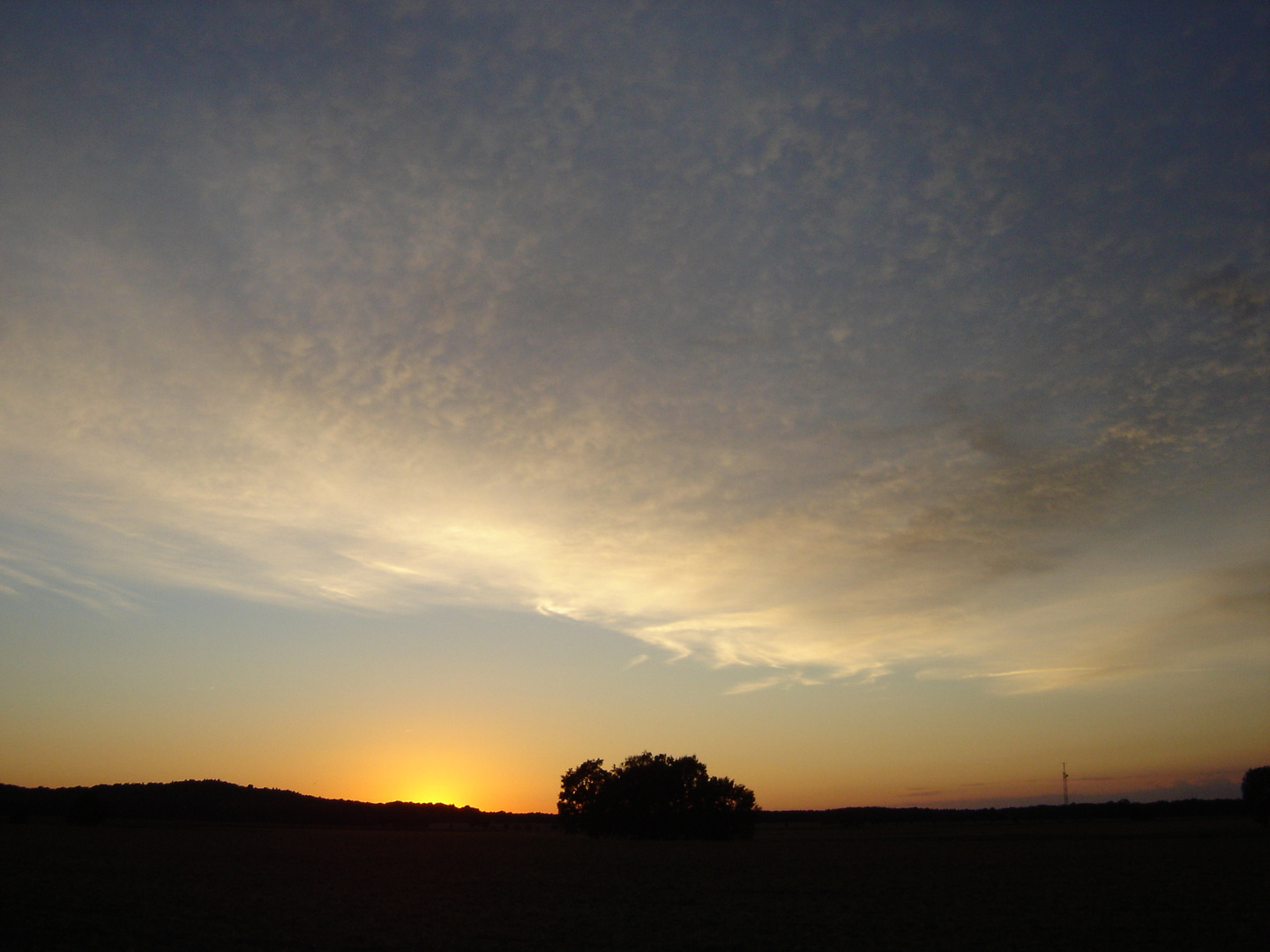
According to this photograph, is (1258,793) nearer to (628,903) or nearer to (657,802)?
(657,802)

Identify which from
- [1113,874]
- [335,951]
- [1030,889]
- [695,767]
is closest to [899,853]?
[1113,874]

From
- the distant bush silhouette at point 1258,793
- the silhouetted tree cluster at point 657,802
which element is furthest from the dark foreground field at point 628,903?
the distant bush silhouette at point 1258,793

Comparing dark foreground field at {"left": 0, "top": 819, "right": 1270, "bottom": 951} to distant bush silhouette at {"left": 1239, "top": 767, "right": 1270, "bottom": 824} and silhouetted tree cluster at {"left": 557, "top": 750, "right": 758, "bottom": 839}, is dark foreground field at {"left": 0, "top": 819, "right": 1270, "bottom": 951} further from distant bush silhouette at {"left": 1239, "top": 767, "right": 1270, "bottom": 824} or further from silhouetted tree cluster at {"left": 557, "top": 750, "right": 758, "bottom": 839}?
distant bush silhouette at {"left": 1239, "top": 767, "right": 1270, "bottom": 824}

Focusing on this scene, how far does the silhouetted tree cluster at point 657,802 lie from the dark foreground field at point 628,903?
46929mm

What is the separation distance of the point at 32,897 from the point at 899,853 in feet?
181

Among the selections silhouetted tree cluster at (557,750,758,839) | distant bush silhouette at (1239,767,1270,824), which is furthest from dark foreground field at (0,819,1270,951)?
distant bush silhouette at (1239,767,1270,824)

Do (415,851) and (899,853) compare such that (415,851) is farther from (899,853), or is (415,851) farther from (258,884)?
(899,853)

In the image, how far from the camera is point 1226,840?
71.4m

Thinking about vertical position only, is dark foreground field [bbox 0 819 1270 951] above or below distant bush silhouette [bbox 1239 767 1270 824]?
above

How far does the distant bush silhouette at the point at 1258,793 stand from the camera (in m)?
97.1

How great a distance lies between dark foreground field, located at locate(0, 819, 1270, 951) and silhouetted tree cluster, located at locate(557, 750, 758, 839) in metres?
46.9

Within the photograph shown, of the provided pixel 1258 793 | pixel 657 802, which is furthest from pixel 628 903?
pixel 1258 793

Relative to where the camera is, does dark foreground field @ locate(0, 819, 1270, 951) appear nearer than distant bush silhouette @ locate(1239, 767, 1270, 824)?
Yes

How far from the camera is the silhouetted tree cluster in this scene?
315 ft
